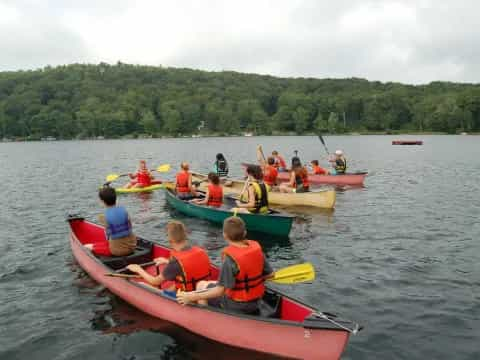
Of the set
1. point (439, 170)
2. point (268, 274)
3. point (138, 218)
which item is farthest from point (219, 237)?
point (439, 170)

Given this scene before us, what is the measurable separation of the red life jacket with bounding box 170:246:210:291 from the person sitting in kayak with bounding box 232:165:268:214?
16.2 feet

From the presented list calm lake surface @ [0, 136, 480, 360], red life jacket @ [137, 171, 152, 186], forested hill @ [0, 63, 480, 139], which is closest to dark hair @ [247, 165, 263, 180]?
calm lake surface @ [0, 136, 480, 360]

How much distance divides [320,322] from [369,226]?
29.6 ft

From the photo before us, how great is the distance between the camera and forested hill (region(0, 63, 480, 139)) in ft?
395

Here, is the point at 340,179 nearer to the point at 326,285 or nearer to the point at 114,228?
the point at 326,285

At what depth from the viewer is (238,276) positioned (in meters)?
5.71

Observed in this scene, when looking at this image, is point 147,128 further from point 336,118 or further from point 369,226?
point 369,226

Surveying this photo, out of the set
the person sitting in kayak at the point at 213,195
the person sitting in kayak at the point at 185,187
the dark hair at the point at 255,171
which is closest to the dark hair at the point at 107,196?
the dark hair at the point at 255,171

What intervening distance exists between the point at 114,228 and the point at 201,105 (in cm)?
14481

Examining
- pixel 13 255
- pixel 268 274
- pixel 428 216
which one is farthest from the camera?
pixel 428 216

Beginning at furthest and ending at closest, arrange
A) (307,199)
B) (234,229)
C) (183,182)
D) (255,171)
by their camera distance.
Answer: (307,199), (183,182), (255,171), (234,229)

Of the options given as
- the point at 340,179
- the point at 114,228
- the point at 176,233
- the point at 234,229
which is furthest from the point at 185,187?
the point at 234,229

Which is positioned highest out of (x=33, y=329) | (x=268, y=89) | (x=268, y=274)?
(x=268, y=89)

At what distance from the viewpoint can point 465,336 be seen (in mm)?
6672
